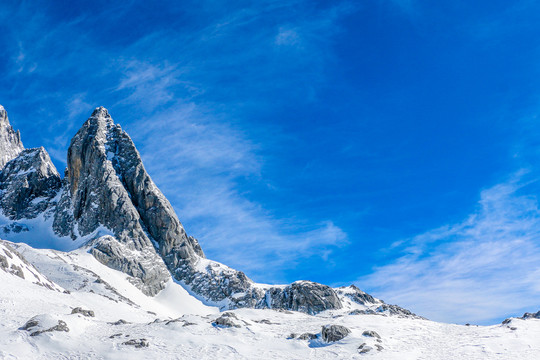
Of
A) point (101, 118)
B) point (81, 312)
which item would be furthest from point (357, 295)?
point (81, 312)

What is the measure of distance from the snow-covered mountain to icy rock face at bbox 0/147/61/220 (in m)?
0.49

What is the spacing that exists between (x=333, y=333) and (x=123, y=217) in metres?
125

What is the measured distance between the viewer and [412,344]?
36031 millimetres

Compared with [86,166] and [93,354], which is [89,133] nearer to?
[86,166]

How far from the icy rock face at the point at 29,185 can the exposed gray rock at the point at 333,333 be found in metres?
160

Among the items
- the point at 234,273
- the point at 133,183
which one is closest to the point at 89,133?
the point at 133,183

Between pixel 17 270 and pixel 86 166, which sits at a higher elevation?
pixel 86 166

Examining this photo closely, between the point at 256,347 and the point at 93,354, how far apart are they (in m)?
11.3

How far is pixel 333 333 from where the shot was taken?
117ft

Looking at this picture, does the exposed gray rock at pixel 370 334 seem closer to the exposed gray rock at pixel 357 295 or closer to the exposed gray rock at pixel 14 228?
the exposed gray rock at pixel 357 295

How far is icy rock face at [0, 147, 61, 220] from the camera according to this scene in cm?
16800

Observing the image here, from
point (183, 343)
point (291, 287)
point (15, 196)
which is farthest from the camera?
point (15, 196)

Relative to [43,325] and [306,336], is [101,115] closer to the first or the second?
[43,325]

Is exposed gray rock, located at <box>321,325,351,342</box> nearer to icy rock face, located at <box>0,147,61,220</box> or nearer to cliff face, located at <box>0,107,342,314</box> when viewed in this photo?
cliff face, located at <box>0,107,342,314</box>
